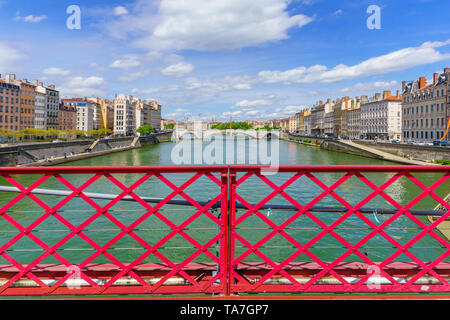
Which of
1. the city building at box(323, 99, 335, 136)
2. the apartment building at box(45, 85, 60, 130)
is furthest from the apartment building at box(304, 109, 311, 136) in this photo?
the apartment building at box(45, 85, 60, 130)

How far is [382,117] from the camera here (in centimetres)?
7850

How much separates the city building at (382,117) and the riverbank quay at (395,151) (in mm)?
14500

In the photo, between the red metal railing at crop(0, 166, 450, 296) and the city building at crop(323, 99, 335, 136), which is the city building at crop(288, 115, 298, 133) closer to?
the city building at crop(323, 99, 335, 136)

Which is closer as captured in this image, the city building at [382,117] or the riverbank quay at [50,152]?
the riverbank quay at [50,152]

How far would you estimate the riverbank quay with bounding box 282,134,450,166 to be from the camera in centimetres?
3909

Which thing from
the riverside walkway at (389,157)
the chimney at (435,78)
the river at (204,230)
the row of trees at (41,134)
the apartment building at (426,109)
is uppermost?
the chimney at (435,78)

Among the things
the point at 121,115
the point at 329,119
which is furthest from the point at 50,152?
the point at 329,119

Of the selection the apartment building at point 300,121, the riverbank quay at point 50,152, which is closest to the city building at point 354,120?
the apartment building at point 300,121

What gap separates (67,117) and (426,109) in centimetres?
9080

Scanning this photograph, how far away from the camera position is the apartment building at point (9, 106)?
209 ft

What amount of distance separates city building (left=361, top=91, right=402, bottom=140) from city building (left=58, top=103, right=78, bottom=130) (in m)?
85.1

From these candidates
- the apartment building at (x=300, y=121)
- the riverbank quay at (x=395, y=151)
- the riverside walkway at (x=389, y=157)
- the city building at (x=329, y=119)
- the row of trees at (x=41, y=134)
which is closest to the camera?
the riverbank quay at (x=395, y=151)

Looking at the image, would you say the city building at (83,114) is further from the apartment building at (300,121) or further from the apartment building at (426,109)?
the apartment building at (300,121)
